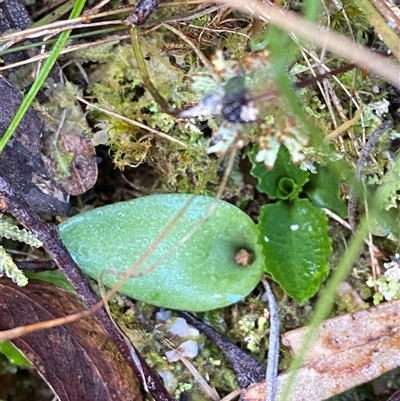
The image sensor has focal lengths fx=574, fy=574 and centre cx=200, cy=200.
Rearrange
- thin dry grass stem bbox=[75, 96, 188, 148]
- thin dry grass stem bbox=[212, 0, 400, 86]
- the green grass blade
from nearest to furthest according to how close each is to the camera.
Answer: thin dry grass stem bbox=[212, 0, 400, 86]
the green grass blade
thin dry grass stem bbox=[75, 96, 188, 148]

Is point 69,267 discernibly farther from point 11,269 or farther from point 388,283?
point 388,283

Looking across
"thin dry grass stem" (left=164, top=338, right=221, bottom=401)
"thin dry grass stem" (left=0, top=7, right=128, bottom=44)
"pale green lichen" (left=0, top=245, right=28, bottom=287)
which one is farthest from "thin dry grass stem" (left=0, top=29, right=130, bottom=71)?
"thin dry grass stem" (left=164, top=338, right=221, bottom=401)

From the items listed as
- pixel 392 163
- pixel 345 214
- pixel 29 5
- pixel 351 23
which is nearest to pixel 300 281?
pixel 345 214

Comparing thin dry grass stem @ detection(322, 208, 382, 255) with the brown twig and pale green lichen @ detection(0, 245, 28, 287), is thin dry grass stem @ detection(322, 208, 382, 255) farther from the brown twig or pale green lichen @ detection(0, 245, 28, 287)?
pale green lichen @ detection(0, 245, 28, 287)

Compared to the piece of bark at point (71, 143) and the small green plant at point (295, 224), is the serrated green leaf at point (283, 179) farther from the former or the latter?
the piece of bark at point (71, 143)

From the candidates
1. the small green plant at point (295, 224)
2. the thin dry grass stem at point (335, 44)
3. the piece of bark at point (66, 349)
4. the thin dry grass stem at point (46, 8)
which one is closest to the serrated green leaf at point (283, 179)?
the small green plant at point (295, 224)

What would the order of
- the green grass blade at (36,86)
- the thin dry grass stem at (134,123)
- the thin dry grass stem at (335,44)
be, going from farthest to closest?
the thin dry grass stem at (134,123) → the green grass blade at (36,86) → the thin dry grass stem at (335,44)
